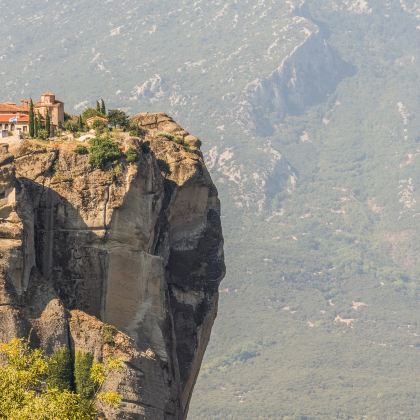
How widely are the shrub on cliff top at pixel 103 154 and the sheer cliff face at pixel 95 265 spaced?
2.08 ft

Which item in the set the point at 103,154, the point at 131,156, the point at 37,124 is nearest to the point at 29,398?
the point at 103,154

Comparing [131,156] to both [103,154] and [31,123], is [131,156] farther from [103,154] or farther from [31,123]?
[31,123]

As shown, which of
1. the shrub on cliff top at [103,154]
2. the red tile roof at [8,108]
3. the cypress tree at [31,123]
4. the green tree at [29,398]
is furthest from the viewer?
the red tile roof at [8,108]

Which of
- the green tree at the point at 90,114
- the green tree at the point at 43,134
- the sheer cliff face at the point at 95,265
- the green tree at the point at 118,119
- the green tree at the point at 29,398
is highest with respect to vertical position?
the green tree at the point at 90,114

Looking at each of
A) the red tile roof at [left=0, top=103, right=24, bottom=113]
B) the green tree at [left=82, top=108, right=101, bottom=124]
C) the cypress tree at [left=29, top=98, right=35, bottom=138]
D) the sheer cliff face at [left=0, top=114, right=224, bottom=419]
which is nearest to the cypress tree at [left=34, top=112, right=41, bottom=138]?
the cypress tree at [left=29, top=98, right=35, bottom=138]

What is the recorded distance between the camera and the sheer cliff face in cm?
9650

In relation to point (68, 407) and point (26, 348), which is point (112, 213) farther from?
point (68, 407)

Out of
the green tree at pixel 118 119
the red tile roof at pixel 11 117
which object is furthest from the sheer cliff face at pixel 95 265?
the red tile roof at pixel 11 117

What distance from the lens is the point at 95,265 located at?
102m

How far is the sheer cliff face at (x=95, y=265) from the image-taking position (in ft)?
317

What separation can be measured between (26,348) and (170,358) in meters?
19.9

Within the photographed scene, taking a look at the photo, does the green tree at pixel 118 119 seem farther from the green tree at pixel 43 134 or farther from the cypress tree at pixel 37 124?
the green tree at pixel 43 134

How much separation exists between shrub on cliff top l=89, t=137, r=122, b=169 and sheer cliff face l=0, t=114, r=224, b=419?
0.63 metres

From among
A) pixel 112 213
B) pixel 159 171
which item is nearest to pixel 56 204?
pixel 112 213
